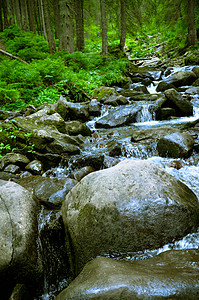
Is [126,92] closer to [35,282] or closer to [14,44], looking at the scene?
[14,44]

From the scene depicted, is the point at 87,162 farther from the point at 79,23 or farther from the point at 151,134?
the point at 79,23

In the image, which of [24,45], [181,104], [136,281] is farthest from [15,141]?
[24,45]

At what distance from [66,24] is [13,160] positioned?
11193mm

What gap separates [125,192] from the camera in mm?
2945

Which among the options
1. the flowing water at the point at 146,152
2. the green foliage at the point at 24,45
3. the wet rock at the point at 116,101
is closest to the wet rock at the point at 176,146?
the flowing water at the point at 146,152

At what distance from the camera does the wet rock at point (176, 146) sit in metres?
5.69

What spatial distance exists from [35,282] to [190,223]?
2.35m

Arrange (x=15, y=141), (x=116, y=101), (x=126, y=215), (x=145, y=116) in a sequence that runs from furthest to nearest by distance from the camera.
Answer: (x=116, y=101) → (x=145, y=116) → (x=15, y=141) → (x=126, y=215)

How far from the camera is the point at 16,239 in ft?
9.23

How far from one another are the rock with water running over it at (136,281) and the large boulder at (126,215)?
1.27ft

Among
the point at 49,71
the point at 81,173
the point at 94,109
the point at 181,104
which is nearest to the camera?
the point at 81,173

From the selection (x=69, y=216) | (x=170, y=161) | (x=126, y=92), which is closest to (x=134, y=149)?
(x=170, y=161)

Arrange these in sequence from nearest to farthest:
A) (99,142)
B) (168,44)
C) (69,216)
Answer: (69,216)
(99,142)
(168,44)

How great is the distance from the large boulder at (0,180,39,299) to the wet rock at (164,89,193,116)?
8.32 metres
